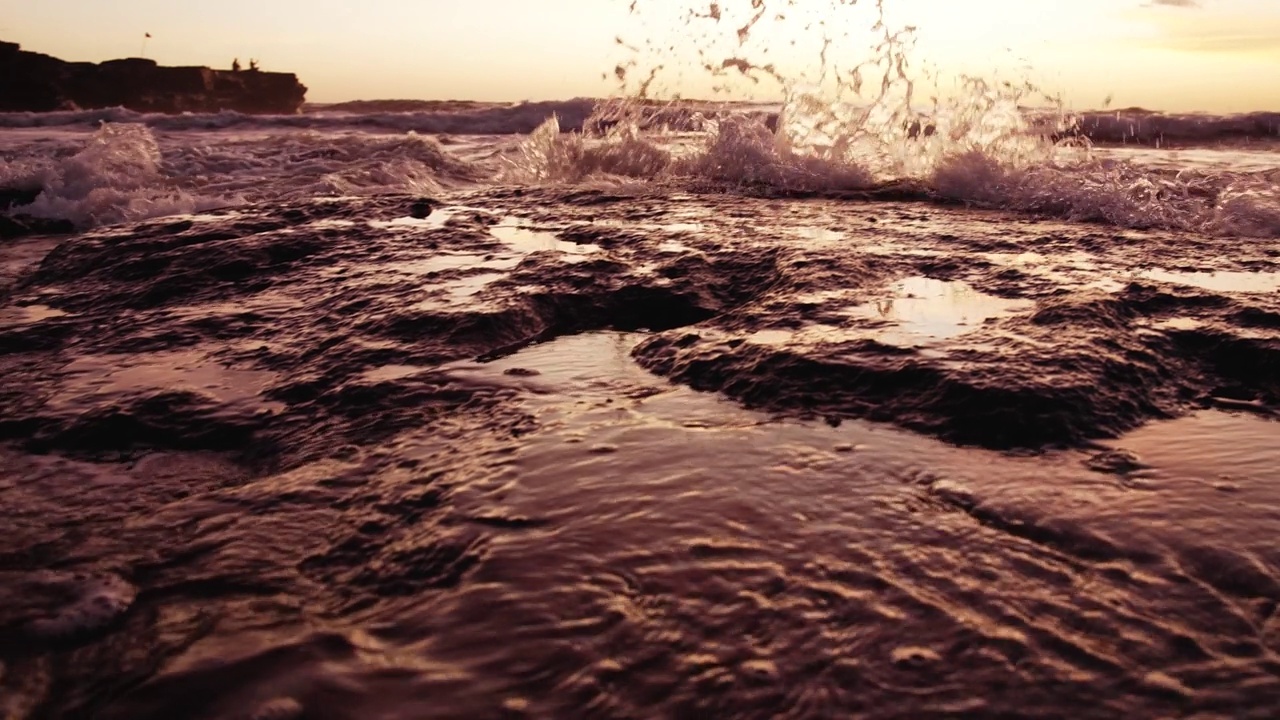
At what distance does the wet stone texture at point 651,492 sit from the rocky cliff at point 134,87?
152 ft

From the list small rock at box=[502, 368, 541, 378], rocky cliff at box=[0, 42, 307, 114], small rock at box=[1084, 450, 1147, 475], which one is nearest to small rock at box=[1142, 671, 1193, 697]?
small rock at box=[1084, 450, 1147, 475]

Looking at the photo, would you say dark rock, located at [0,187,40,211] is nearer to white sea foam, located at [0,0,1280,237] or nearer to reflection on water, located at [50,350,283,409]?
white sea foam, located at [0,0,1280,237]

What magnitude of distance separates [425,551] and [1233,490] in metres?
1.37

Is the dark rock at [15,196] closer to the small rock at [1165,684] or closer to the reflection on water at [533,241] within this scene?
the reflection on water at [533,241]

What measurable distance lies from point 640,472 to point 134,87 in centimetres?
5407

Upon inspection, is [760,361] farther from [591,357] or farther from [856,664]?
[856,664]

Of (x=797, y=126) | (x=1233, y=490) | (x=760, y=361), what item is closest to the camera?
(x=1233, y=490)

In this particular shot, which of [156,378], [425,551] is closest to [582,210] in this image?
[156,378]

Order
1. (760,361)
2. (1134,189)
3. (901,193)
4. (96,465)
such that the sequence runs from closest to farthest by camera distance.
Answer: (96,465), (760,361), (1134,189), (901,193)

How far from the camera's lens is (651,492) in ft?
4.90

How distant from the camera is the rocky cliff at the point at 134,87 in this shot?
39.5 metres

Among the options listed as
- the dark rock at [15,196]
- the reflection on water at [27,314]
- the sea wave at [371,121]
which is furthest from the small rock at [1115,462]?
the sea wave at [371,121]

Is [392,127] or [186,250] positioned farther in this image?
[392,127]

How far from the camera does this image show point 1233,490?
1.50 m
